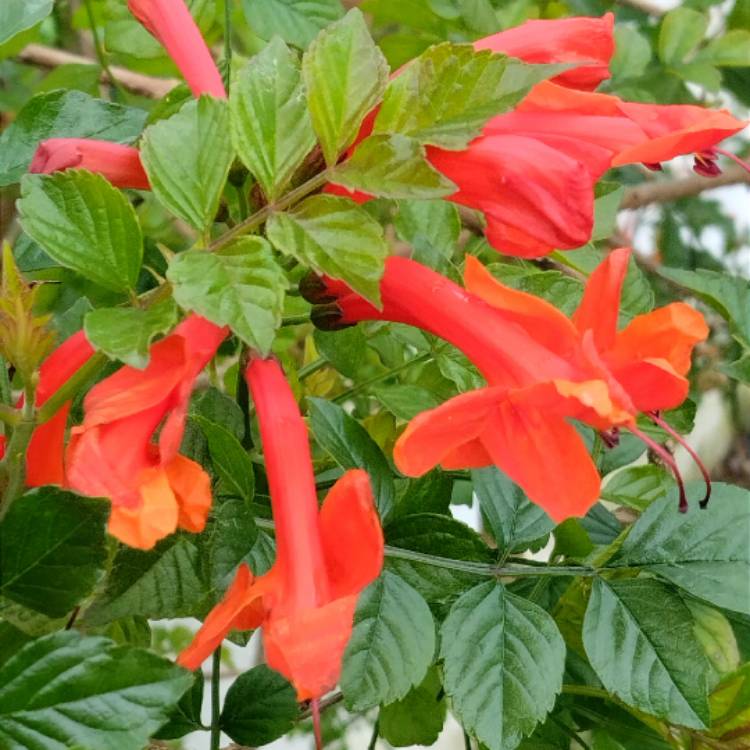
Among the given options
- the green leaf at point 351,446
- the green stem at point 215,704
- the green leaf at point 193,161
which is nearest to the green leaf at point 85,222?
the green leaf at point 193,161

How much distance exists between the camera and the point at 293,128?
0.40m

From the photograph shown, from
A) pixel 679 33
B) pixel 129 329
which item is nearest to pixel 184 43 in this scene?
pixel 129 329

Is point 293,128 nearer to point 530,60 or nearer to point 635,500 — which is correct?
point 530,60

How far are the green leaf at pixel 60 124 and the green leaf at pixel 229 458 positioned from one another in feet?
0.56

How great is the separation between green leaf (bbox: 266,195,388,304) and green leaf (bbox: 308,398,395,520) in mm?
131

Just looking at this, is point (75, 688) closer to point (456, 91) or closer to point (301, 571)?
point (301, 571)

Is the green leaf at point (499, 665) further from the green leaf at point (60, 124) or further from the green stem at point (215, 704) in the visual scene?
the green leaf at point (60, 124)

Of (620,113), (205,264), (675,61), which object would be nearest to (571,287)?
(620,113)

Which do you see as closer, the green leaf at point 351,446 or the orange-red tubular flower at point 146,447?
the orange-red tubular flower at point 146,447

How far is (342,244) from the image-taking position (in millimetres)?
374

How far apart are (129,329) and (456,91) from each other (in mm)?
140

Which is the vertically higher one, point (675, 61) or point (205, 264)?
point (205, 264)

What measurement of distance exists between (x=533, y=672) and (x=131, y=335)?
0.81 feet

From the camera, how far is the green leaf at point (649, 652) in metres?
0.49
